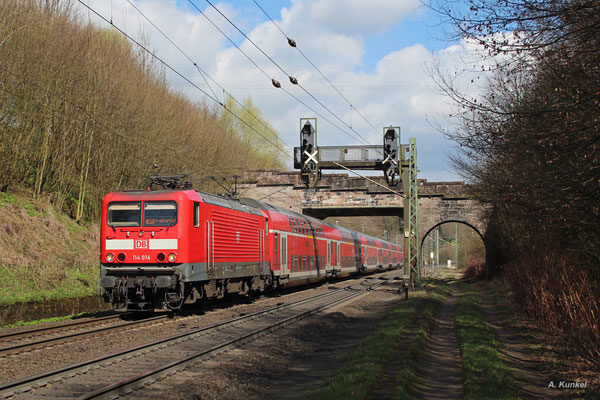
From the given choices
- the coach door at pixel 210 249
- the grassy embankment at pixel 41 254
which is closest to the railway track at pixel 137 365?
the coach door at pixel 210 249

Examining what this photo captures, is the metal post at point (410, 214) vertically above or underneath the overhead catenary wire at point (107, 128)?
underneath

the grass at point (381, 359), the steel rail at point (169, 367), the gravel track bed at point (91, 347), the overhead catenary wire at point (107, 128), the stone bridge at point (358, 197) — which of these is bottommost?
the grass at point (381, 359)

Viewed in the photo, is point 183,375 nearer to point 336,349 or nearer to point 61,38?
point 336,349

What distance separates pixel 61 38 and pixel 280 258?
11709mm

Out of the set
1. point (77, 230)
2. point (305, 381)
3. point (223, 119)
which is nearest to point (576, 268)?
point (305, 381)

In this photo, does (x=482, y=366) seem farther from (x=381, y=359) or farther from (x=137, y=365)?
(x=137, y=365)

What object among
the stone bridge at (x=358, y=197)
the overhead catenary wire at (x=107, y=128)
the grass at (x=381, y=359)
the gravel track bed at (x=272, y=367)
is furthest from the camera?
the stone bridge at (x=358, y=197)

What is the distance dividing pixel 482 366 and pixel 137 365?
5372 mm

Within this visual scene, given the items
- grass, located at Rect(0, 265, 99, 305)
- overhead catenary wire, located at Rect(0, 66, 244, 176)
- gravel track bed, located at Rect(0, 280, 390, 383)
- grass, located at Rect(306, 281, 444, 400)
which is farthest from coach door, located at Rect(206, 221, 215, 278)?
overhead catenary wire, located at Rect(0, 66, 244, 176)

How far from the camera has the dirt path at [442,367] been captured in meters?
8.33

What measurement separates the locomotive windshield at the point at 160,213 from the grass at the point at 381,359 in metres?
5.51

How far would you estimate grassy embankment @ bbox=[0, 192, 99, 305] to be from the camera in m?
17.7

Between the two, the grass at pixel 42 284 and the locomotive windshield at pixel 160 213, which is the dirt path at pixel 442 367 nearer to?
the locomotive windshield at pixel 160 213

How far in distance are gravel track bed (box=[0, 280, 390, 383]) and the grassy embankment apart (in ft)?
16.1
